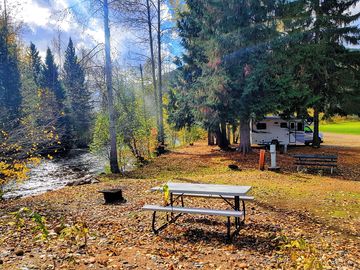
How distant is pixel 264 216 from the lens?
5812 mm

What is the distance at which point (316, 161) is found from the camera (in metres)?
11.7

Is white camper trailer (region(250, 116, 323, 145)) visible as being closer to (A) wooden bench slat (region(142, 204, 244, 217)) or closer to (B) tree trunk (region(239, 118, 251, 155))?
(B) tree trunk (region(239, 118, 251, 155))

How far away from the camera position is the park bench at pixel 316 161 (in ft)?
37.4

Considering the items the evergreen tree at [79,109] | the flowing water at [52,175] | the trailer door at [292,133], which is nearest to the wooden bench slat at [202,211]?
the flowing water at [52,175]

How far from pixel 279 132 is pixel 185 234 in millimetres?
17467

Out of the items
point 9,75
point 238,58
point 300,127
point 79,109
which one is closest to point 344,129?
point 300,127

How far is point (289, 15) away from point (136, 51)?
1095 cm

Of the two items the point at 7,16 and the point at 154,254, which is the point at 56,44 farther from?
the point at 154,254

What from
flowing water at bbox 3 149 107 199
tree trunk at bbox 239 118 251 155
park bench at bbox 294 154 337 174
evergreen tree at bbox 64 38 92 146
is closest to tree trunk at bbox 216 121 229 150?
tree trunk at bbox 239 118 251 155

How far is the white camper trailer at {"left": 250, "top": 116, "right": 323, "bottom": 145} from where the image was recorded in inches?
821

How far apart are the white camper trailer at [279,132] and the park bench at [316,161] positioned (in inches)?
351

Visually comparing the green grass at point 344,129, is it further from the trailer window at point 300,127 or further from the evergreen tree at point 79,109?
the evergreen tree at point 79,109

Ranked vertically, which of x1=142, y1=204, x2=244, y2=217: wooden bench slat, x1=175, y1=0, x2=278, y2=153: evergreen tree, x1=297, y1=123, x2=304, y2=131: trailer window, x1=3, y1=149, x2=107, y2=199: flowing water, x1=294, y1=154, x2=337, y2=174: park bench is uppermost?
x1=175, y1=0, x2=278, y2=153: evergreen tree

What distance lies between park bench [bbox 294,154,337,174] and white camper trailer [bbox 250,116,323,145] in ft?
29.2
